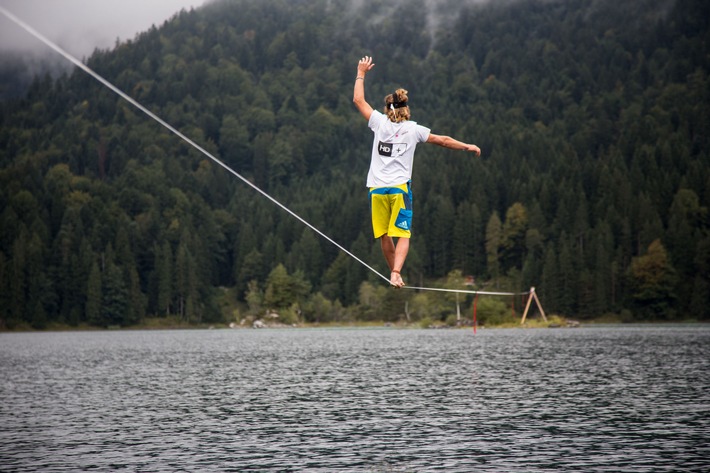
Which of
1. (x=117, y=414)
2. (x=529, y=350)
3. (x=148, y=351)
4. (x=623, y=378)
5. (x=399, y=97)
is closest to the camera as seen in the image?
(x=399, y=97)

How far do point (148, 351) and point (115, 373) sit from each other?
39507 mm

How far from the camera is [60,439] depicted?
38.4 meters

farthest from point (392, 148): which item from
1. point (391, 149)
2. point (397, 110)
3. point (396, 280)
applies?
point (396, 280)

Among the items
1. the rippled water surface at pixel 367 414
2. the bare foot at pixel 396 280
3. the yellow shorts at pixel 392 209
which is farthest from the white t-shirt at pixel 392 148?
the rippled water surface at pixel 367 414

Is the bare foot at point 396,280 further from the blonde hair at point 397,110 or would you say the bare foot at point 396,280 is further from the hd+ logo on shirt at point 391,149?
the blonde hair at point 397,110

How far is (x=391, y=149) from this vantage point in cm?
1958

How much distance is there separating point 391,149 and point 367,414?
88.4 ft

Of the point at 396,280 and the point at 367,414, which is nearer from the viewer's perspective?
the point at 396,280

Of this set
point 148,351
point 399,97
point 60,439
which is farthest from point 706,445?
point 148,351

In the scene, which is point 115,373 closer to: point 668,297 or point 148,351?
point 148,351

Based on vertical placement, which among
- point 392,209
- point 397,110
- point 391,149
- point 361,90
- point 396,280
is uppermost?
point 361,90

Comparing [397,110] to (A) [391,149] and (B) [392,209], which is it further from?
(B) [392,209]

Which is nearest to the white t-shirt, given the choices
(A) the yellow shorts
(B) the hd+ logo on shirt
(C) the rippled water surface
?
(B) the hd+ logo on shirt

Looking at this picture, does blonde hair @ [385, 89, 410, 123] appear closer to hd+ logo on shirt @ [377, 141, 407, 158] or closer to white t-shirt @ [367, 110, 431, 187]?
white t-shirt @ [367, 110, 431, 187]
